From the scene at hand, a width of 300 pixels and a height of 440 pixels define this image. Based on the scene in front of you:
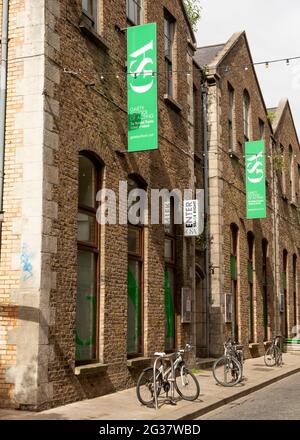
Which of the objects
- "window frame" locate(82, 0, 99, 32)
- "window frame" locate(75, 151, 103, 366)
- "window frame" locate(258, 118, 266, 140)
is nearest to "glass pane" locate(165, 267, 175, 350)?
"window frame" locate(75, 151, 103, 366)

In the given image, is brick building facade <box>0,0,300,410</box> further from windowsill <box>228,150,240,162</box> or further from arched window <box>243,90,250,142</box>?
arched window <box>243,90,250,142</box>

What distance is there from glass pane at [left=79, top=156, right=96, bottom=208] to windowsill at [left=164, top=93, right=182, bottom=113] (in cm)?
389

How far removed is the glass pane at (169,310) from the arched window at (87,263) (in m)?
→ 3.59

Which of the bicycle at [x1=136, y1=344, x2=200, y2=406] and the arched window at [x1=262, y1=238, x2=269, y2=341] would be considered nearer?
the bicycle at [x1=136, y1=344, x2=200, y2=406]

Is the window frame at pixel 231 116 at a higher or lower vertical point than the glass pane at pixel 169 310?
higher

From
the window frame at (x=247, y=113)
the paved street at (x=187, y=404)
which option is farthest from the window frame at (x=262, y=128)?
the paved street at (x=187, y=404)

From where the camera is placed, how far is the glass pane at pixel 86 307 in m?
11.1

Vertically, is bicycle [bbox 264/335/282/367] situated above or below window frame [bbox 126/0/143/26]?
below

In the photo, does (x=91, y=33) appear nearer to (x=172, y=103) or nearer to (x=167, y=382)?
(x=172, y=103)

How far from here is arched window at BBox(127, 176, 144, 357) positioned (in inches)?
515

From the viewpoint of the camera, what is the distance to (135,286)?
13.4 m

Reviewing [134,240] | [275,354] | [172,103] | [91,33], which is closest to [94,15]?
[91,33]

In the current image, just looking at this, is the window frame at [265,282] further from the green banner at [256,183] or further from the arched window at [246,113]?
the arched window at [246,113]

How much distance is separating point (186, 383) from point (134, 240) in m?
3.45
